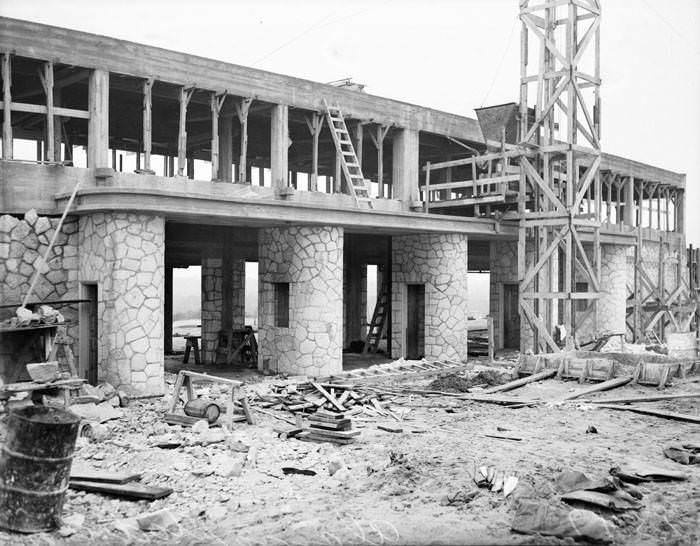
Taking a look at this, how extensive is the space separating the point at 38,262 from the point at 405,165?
11.4 m

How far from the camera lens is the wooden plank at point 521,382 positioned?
15258 millimetres

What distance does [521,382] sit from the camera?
1555cm

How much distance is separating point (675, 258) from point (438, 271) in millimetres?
17588

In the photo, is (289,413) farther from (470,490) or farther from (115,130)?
(115,130)

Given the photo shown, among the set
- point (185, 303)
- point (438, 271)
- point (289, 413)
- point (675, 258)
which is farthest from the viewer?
point (185, 303)

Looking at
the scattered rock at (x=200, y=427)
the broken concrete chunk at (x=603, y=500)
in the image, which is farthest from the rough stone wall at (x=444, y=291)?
the broken concrete chunk at (x=603, y=500)

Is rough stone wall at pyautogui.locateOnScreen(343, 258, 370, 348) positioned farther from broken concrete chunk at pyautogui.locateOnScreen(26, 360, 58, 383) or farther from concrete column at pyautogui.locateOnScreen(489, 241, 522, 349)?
broken concrete chunk at pyautogui.locateOnScreen(26, 360, 58, 383)

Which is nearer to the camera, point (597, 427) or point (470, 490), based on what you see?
point (470, 490)

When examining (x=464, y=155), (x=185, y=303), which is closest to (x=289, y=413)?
(x=464, y=155)

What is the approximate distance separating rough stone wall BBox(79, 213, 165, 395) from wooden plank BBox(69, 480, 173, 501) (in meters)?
5.36

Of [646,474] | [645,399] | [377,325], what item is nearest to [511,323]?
[377,325]

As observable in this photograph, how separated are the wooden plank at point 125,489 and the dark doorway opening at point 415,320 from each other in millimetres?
14220

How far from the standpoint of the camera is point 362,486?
859 cm

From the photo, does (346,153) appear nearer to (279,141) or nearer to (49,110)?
(279,141)
